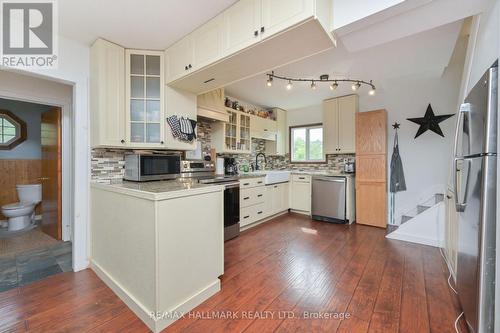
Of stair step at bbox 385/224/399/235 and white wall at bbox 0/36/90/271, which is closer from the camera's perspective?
white wall at bbox 0/36/90/271

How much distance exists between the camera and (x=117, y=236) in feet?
6.01

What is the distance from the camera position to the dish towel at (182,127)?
8.00 ft

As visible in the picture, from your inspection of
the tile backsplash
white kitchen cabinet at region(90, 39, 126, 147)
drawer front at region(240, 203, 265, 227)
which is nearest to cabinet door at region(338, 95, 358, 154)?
the tile backsplash

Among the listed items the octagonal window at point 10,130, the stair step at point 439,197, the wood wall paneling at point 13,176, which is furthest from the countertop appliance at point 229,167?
the octagonal window at point 10,130

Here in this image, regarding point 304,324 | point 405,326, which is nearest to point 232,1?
point 304,324

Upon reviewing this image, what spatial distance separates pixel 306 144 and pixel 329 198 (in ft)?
4.97

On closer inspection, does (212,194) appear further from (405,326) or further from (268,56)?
(405,326)

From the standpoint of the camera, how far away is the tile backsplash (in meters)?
2.30

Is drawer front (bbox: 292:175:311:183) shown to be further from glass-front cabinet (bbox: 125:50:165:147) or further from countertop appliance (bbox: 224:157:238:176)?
glass-front cabinet (bbox: 125:50:165:147)

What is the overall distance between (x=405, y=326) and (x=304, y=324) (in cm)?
68

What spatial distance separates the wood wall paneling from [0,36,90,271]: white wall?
2925mm

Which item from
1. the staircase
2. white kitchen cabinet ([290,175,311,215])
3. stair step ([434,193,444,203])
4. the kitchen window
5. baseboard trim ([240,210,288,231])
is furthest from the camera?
the kitchen window

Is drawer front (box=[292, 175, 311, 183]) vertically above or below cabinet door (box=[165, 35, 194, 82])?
below

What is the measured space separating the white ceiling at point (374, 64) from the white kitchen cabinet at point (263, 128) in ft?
1.89
